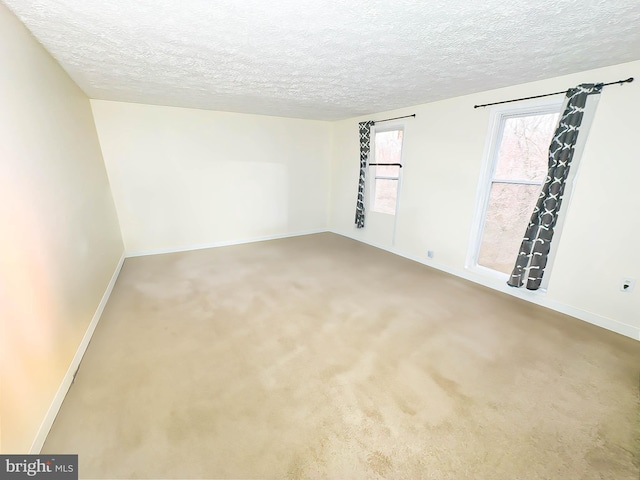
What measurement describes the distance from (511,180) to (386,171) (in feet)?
6.26

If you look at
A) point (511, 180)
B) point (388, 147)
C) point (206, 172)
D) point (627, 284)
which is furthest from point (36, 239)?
point (627, 284)

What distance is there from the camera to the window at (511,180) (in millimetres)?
2908

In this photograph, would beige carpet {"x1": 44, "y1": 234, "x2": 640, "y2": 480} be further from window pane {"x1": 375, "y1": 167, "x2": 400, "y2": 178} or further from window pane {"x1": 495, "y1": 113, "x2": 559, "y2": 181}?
window pane {"x1": 375, "y1": 167, "x2": 400, "y2": 178}

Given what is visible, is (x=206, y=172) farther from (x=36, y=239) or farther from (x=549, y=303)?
(x=549, y=303)

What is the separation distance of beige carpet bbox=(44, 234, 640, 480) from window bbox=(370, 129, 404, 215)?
1982 mm

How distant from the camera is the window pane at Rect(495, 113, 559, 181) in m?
2.88

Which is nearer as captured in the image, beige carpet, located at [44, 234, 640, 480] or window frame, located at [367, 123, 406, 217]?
beige carpet, located at [44, 234, 640, 480]

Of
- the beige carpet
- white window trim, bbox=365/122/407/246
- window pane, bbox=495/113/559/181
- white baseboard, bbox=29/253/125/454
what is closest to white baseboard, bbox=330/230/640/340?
the beige carpet

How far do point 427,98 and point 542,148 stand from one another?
1430 mm

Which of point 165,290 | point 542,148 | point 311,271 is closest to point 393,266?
point 311,271

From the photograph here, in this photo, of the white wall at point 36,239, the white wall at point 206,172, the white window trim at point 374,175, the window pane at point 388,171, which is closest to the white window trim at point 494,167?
the white window trim at point 374,175

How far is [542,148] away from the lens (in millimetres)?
2910

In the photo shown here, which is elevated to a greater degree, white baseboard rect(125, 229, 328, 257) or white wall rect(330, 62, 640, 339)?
white wall rect(330, 62, 640, 339)

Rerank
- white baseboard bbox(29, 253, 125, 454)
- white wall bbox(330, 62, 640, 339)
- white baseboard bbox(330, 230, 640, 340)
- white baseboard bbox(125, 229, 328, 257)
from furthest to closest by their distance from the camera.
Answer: white baseboard bbox(125, 229, 328, 257) < white baseboard bbox(330, 230, 640, 340) < white wall bbox(330, 62, 640, 339) < white baseboard bbox(29, 253, 125, 454)
